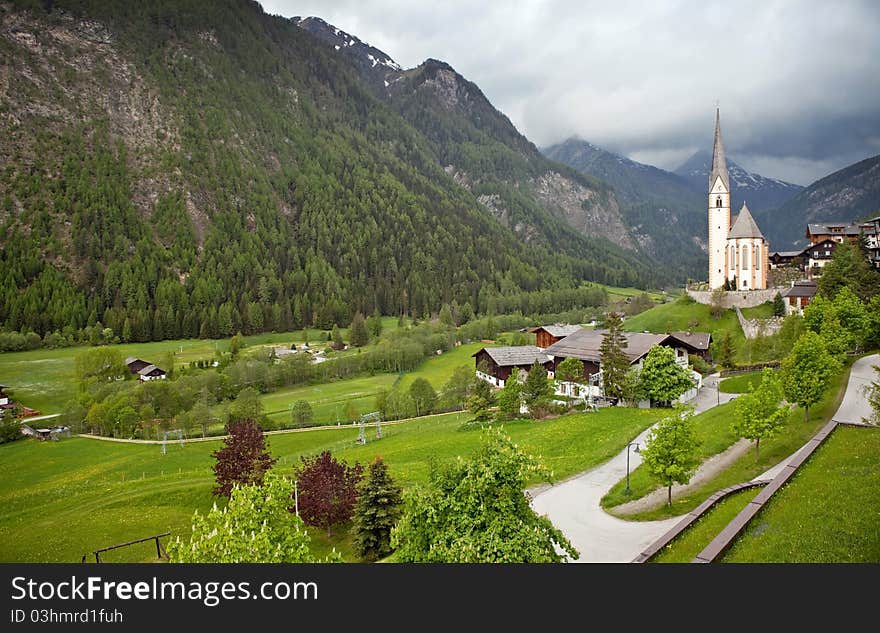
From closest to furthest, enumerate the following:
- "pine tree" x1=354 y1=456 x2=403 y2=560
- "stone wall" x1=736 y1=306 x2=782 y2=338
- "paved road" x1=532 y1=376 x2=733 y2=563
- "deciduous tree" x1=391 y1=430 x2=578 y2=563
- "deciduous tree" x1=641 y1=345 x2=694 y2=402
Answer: "deciduous tree" x1=391 y1=430 x2=578 y2=563, "paved road" x1=532 y1=376 x2=733 y2=563, "pine tree" x1=354 y1=456 x2=403 y2=560, "deciduous tree" x1=641 y1=345 x2=694 y2=402, "stone wall" x1=736 y1=306 x2=782 y2=338

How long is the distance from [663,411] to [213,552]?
39.8 metres

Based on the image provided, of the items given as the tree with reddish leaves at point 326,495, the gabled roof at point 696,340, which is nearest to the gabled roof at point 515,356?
the gabled roof at point 696,340

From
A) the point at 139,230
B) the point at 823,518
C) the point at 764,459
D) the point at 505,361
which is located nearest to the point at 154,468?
the point at 505,361

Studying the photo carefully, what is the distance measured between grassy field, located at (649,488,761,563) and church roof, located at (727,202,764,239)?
7095cm

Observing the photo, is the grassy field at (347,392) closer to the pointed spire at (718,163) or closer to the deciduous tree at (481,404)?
the deciduous tree at (481,404)

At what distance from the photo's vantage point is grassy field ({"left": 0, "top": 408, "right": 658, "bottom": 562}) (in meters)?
27.8

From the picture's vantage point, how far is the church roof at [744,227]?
7806 cm

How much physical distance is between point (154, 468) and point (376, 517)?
30.8 m

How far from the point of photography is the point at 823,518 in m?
13.2

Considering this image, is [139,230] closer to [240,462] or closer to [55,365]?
[55,365]

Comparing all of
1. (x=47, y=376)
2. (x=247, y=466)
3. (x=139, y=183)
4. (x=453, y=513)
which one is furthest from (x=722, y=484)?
(x=139, y=183)

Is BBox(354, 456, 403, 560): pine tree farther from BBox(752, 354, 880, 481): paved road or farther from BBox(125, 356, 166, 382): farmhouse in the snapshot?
BBox(125, 356, 166, 382): farmhouse

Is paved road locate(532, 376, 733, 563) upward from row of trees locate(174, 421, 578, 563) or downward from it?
downward

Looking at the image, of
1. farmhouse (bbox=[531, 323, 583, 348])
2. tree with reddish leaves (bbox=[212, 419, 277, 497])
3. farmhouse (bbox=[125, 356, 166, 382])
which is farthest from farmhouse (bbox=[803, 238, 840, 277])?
farmhouse (bbox=[125, 356, 166, 382])
